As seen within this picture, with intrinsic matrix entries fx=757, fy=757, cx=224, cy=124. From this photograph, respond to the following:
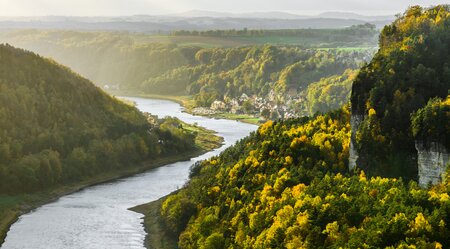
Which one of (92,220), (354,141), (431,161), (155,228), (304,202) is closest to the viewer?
(431,161)

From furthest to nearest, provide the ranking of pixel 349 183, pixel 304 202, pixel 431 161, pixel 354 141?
1. pixel 354 141
2. pixel 349 183
3. pixel 304 202
4. pixel 431 161

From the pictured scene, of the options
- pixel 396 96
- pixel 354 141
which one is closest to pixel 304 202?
pixel 354 141

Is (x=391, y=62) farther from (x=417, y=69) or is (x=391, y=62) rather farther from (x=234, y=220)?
(x=234, y=220)

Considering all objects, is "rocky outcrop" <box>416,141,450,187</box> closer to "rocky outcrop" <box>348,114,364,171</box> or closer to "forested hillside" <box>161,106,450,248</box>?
"forested hillside" <box>161,106,450,248</box>

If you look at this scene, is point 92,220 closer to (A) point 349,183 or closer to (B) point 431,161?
(A) point 349,183

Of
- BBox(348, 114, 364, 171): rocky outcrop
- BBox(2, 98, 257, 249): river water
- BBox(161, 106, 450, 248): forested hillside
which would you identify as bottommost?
BBox(2, 98, 257, 249): river water

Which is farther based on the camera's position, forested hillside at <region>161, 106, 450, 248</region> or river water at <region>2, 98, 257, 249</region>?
river water at <region>2, 98, 257, 249</region>

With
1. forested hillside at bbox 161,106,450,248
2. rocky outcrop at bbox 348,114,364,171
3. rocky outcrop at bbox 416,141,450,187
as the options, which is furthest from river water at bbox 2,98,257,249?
rocky outcrop at bbox 416,141,450,187

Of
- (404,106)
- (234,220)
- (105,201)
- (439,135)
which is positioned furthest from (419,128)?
(105,201)
